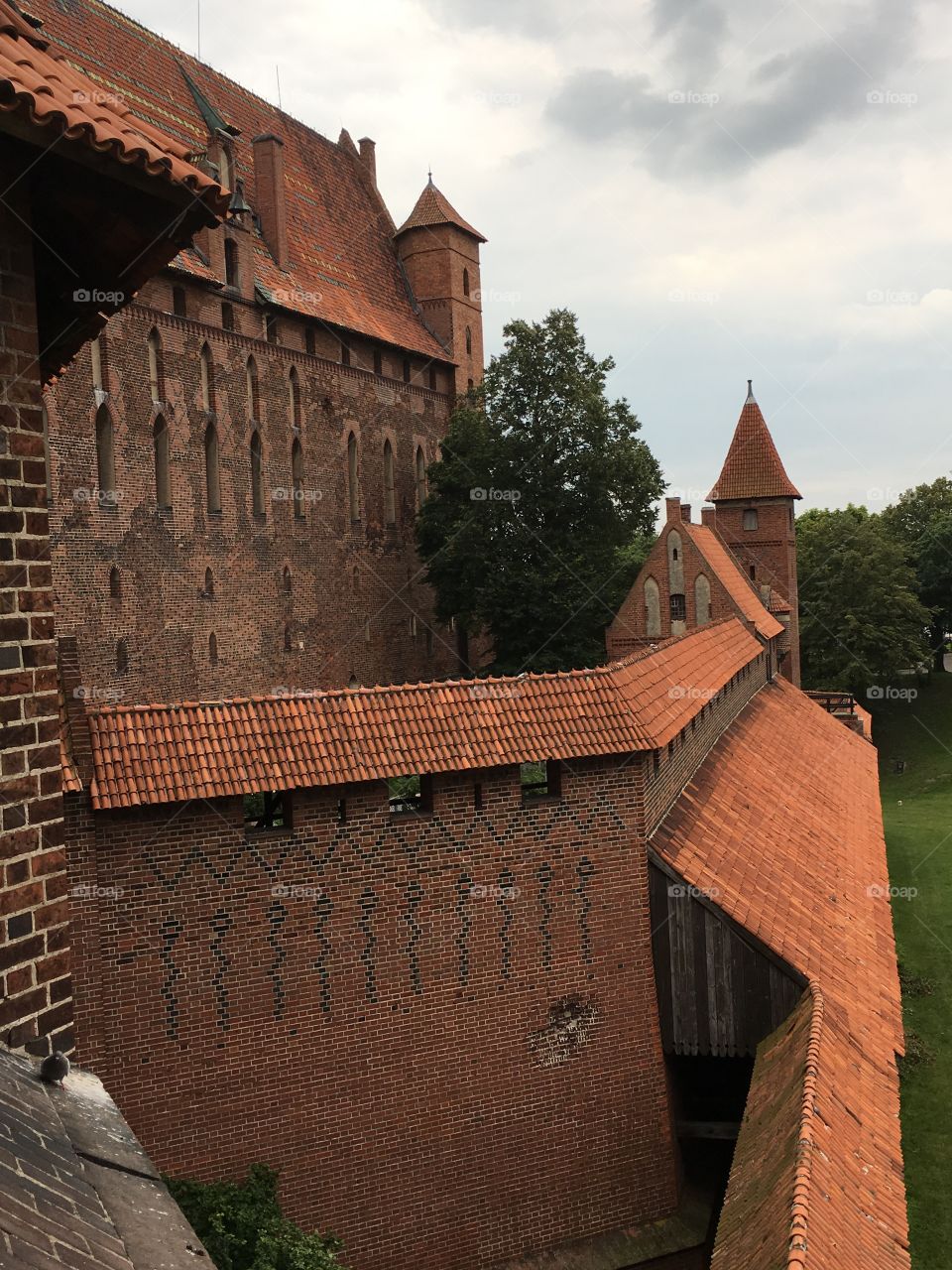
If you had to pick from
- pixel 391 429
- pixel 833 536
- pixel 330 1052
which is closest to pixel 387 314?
pixel 391 429

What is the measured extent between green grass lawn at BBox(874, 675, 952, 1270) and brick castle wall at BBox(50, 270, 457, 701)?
14040 mm

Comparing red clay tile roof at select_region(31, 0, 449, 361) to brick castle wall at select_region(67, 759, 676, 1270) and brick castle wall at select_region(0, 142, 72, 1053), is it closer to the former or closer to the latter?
brick castle wall at select_region(67, 759, 676, 1270)

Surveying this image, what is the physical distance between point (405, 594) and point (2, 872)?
27.5 m

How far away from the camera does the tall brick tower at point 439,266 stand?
33.4 metres

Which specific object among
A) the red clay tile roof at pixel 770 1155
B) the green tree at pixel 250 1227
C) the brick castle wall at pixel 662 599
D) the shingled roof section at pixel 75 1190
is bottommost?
the green tree at pixel 250 1227

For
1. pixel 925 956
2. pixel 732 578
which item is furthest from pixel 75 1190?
pixel 732 578

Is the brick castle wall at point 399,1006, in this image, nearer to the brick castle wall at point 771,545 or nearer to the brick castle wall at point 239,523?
the brick castle wall at point 239,523

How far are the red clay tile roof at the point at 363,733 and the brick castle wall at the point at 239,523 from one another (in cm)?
1099

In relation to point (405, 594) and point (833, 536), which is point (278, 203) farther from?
point (833, 536)

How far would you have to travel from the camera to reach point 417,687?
33.5 ft

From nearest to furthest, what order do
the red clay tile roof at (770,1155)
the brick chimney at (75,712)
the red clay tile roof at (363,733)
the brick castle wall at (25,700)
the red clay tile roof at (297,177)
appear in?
1. the brick castle wall at (25,700)
2. the red clay tile roof at (770,1155)
3. the brick chimney at (75,712)
4. the red clay tile roof at (363,733)
5. the red clay tile roof at (297,177)

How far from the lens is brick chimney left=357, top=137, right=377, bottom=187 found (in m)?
34.8

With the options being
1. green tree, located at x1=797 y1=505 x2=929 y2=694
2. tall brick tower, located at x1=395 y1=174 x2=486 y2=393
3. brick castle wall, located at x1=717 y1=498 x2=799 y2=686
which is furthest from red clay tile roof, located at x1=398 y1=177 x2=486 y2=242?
green tree, located at x1=797 y1=505 x2=929 y2=694

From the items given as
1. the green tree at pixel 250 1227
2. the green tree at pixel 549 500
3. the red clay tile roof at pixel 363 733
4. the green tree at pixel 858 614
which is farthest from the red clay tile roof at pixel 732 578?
the green tree at pixel 250 1227
